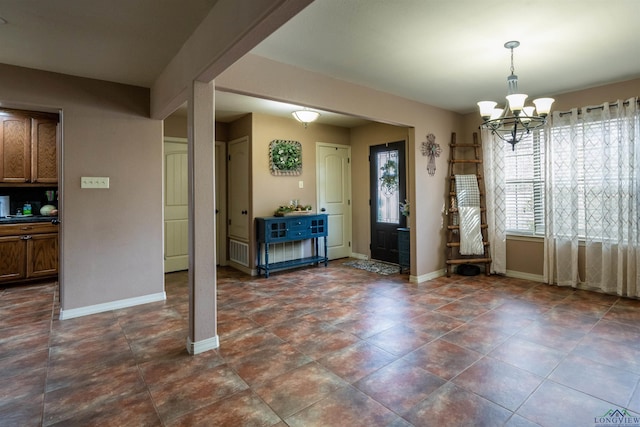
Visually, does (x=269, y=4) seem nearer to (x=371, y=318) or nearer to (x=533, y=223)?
(x=371, y=318)

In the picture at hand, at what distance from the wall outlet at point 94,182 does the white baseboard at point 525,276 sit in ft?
17.9

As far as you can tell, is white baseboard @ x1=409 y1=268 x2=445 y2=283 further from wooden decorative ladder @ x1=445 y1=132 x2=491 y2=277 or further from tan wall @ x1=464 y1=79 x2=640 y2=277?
tan wall @ x1=464 y1=79 x2=640 y2=277

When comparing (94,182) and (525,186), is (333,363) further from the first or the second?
(525,186)

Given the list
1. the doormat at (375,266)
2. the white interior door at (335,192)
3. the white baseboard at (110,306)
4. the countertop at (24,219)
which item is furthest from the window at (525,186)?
the countertop at (24,219)

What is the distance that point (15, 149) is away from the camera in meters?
4.52

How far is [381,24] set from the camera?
2568 millimetres

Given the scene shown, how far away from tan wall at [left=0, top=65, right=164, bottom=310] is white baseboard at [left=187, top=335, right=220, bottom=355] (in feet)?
5.26

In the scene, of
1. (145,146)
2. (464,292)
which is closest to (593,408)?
(464,292)

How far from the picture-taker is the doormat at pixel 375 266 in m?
5.38

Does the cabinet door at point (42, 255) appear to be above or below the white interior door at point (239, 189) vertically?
below

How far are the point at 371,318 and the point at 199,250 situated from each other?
70.6 inches

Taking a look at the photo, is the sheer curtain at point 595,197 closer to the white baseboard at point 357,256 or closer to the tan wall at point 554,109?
the tan wall at point 554,109

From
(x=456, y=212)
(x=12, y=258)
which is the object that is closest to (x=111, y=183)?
(x=12, y=258)

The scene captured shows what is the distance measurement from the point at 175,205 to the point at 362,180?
3.34 meters
